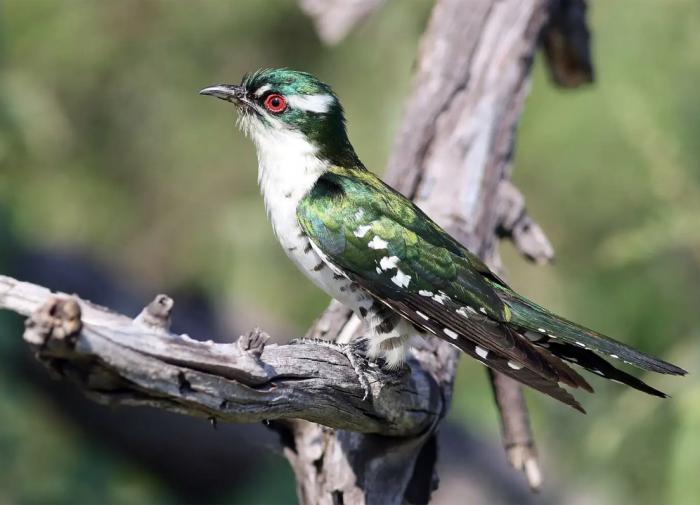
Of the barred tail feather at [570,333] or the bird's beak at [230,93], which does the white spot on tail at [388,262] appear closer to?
the barred tail feather at [570,333]

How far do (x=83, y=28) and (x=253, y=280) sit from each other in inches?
84.3

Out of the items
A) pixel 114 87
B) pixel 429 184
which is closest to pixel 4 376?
pixel 114 87

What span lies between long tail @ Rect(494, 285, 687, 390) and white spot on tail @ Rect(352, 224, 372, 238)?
517 mm

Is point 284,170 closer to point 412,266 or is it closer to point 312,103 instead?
point 312,103

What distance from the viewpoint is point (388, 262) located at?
3686mm

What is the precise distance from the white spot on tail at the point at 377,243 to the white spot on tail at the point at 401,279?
0.10m

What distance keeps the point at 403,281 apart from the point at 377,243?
15 cm

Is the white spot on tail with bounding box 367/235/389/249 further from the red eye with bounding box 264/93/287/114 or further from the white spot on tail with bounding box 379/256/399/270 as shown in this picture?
the red eye with bounding box 264/93/287/114

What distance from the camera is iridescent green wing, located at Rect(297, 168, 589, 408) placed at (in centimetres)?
352

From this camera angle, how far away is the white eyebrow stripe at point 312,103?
4.05 meters

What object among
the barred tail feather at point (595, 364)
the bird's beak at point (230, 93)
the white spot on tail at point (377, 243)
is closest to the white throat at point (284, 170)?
the bird's beak at point (230, 93)

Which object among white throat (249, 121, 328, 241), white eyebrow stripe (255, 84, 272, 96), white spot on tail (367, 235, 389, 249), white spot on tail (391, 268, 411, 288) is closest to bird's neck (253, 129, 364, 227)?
white throat (249, 121, 328, 241)

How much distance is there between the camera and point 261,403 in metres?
3.05

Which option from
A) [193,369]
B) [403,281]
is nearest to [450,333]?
[403,281]
